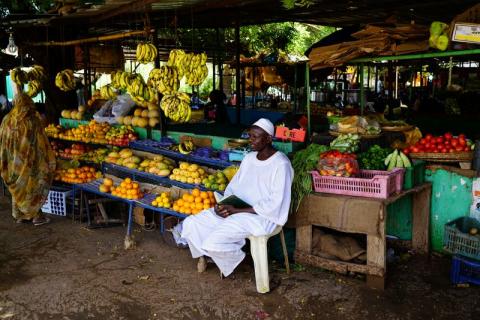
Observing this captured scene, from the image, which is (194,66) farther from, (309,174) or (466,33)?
(466,33)

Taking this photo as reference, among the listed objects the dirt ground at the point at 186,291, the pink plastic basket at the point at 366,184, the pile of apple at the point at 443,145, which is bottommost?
the dirt ground at the point at 186,291

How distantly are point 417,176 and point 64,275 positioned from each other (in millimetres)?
3732

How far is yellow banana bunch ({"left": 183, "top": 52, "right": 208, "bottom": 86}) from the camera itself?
5.61 m

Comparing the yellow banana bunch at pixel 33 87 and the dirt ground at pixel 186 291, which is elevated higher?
the yellow banana bunch at pixel 33 87

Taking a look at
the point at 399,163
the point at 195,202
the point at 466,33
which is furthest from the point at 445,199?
the point at 195,202

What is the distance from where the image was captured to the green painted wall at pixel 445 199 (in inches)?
185

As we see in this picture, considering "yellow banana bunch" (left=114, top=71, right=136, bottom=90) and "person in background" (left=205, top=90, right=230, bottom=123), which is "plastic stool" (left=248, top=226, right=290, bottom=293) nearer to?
"yellow banana bunch" (left=114, top=71, right=136, bottom=90)

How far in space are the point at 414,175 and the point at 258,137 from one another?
1.74 meters

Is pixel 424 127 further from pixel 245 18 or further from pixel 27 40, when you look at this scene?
pixel 27 40

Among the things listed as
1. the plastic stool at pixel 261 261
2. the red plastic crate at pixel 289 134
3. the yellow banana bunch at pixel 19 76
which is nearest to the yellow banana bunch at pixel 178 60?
the red plastic crate at pixel 289 134

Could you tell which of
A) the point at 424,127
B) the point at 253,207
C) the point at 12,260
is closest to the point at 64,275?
the point at 12,260

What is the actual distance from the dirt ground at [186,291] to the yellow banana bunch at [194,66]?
2.07m

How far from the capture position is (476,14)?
4371 mm

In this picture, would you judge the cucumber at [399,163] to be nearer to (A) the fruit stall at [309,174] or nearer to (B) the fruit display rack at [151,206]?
(A) the fruit stall at [309,174]
